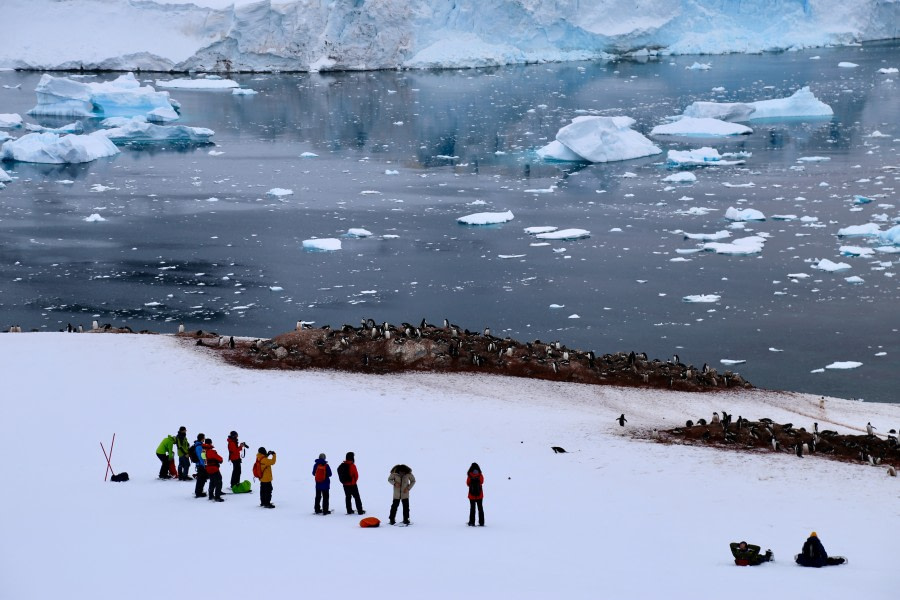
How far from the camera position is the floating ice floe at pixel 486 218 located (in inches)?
1501

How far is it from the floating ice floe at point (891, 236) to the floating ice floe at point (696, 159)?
1432cm

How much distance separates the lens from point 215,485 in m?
13.3

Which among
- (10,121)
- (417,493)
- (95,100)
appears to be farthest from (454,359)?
(95,100)

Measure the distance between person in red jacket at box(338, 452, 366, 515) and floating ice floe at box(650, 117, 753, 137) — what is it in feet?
147

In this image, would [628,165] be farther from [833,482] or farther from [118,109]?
[833,482]

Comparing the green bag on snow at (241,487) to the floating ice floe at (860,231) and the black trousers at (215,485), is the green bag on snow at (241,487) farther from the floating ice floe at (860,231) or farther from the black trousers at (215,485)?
the floating ice floe at (860,231)

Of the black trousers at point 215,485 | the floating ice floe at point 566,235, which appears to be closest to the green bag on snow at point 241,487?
the black trousers at point 215,485

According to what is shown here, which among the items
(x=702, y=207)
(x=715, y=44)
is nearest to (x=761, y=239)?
(x=702, y=207)

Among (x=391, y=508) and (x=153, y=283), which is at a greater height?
(x=153, y=283)

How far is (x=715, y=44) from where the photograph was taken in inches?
3447

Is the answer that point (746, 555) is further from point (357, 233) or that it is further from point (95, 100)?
point (95, 100)

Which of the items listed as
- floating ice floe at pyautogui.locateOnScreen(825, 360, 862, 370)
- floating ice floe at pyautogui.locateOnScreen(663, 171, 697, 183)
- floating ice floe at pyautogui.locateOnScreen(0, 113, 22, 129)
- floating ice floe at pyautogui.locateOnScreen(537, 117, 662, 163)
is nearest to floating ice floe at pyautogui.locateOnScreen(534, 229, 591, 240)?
floating ice floe at pyautogui.locateOnScreen(663, 171, 697, 183)

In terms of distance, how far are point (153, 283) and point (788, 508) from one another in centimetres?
2204

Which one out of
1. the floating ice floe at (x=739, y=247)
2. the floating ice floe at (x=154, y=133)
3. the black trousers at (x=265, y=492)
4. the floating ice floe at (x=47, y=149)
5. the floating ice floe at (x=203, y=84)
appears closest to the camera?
the black trousers at (x=265, y=492)
